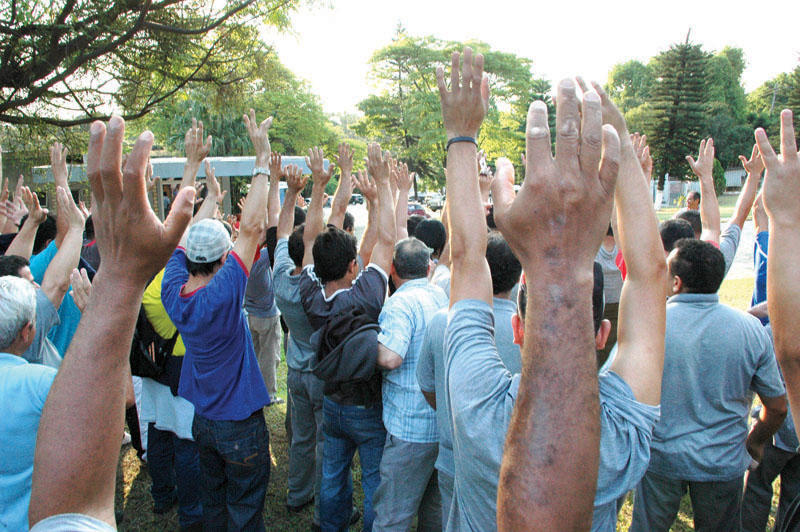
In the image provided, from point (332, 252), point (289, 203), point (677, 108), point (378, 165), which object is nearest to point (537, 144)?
point (332, 252)

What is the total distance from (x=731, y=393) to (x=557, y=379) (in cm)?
250

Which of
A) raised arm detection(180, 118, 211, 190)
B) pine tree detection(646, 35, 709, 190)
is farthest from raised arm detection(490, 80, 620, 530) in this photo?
pine tree detection(646, 35, 709, 190)

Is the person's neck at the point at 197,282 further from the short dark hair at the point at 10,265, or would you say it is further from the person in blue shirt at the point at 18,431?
the person in blue shirt at the point at 18,431

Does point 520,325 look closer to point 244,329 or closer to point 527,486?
point 527,486

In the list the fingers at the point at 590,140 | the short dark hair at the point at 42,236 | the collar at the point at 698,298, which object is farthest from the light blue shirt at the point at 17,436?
the short dark hair at the point at 42,236

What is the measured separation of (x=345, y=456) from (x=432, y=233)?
2.02 metres

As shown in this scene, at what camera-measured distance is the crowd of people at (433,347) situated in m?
0.96

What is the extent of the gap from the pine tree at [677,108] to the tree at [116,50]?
4845 centimetres

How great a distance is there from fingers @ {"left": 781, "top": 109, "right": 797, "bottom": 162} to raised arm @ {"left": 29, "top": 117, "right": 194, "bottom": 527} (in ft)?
6.09

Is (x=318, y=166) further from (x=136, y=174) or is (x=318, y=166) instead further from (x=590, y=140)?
(x=590, y=140)

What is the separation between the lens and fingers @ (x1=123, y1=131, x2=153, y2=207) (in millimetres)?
1087

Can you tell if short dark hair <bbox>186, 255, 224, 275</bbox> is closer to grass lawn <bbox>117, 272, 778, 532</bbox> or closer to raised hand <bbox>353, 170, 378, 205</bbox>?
raised hand <bbox>353, 170, 378, 205</bbox>

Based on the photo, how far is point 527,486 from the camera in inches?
37.2

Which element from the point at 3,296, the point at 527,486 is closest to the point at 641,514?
the point at 527,486
